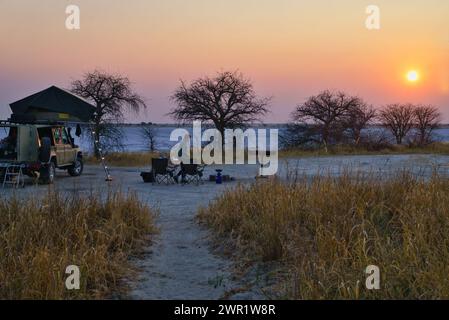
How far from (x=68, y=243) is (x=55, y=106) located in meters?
15.9

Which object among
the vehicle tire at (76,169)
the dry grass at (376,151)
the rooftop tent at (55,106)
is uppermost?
the rooftop tent at (55,106)

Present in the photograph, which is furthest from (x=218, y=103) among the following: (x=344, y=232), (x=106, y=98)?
(x=344, y=232)

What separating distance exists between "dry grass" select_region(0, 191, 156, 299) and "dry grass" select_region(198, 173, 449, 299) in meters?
1.41

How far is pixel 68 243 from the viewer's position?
228 inches

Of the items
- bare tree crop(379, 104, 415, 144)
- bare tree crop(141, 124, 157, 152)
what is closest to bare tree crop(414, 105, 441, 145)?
bare tree crop(379, 104, 415, 144)

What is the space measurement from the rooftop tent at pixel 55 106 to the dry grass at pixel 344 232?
13723mm

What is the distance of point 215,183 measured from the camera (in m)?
16.0

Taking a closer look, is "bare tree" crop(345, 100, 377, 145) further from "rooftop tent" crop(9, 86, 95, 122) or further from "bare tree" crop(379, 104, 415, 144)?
"rooftop tent" crop(9, 86, 95, 122)

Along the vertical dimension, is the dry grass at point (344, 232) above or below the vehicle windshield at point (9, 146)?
below

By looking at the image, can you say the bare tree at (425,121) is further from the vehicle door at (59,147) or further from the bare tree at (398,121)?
the vehicle door at (59,147)

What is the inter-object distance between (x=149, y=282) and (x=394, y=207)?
371 cm

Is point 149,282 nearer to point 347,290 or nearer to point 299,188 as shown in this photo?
point 347,290

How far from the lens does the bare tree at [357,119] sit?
35875 mm

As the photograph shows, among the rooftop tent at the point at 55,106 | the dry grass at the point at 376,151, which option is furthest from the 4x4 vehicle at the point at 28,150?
the dry grass at the point at 376,151
